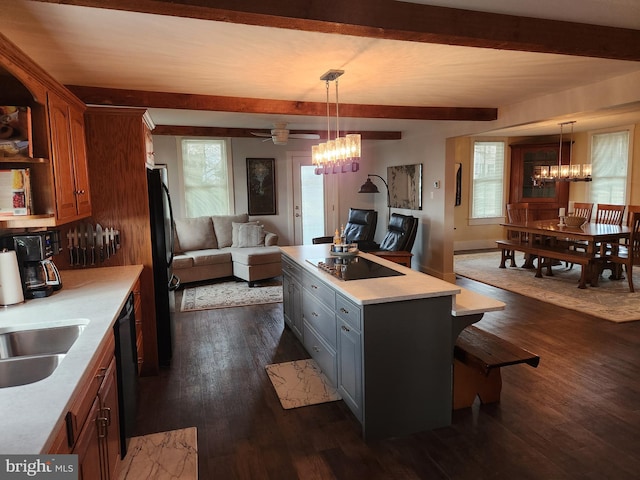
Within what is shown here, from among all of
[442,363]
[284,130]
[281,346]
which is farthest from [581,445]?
[284,130]

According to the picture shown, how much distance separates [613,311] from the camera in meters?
4.62

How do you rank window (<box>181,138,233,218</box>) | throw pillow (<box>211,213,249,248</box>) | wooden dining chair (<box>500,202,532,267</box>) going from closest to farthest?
throw pillow (<box>211,213,249,248</box>)
wooden dining chair (<box>500,202,532,267</box>)
window (<box>181,138,233,218</box>)

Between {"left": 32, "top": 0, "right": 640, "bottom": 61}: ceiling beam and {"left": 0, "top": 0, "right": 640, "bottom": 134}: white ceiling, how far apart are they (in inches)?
2.3

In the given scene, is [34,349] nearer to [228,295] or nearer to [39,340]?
[39,340]

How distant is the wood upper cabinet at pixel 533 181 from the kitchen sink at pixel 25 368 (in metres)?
8.42

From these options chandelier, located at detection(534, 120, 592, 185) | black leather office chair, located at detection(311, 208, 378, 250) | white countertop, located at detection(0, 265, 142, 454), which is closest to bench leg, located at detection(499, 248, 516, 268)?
chandelier, located at detection(534, 120, 592, 185)

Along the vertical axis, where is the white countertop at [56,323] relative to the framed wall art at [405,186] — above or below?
below

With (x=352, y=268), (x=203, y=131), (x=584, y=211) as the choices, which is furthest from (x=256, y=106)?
(x=584, y=211)

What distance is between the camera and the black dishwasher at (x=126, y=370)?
2.24m

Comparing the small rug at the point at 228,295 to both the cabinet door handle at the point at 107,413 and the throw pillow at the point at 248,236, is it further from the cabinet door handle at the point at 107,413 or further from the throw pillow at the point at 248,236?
the cabinet door handle at the point at 107,413

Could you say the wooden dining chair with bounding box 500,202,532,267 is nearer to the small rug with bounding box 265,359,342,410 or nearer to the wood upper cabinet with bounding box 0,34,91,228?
the small rug with bounding box 265,359,342,410

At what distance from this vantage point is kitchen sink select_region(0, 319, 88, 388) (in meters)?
1.72

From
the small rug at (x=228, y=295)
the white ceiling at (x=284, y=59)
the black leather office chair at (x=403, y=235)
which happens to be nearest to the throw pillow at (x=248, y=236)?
the small rug at (x=228, y=295)

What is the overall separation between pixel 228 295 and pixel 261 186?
7.91 ft
